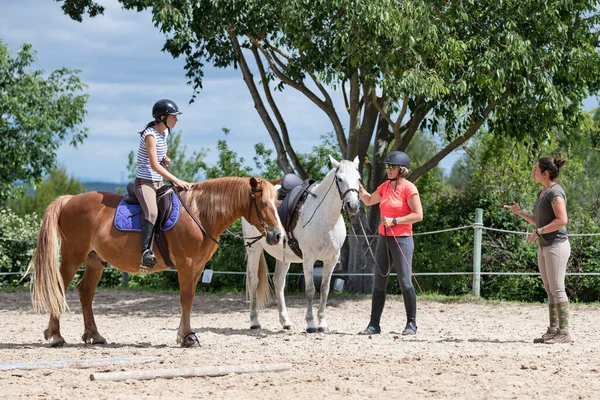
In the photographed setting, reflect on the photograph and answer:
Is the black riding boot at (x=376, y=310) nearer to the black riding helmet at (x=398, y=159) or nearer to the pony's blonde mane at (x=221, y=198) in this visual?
the black riding helmet at (x=398, y=159)

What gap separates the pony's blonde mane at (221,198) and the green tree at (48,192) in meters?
39.7

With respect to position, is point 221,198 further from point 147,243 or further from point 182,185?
point 147,243

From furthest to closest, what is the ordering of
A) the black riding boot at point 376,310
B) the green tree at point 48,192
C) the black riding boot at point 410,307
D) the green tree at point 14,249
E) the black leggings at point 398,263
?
1. the green tree at point 48,192
2. the green tree at point 14,249
3. the black riding boot at point 376,310
4. the black riding boot at point 410,307
5. the black leggings at point 398,263

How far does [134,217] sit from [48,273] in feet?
3.19

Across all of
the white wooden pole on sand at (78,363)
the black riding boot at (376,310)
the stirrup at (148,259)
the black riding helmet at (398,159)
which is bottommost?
the white wooden pole on sand at (78,363)

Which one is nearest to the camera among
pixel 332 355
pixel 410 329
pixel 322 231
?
pixel 332 355

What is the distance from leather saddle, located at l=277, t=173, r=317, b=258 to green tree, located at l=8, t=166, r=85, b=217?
1510 inches

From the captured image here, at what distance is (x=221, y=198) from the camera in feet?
24.1

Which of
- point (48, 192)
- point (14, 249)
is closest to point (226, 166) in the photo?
point (14, 249)

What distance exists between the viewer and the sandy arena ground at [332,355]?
208 inches

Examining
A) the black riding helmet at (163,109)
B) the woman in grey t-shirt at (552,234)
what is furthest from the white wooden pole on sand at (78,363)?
the woman in grey t-shirt at (552,234)

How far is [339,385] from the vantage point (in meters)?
5.43

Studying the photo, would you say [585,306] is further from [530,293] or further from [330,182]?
[330,182]

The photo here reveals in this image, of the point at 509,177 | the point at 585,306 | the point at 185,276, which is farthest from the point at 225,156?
the point at 185,276
